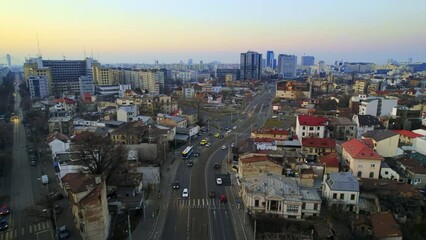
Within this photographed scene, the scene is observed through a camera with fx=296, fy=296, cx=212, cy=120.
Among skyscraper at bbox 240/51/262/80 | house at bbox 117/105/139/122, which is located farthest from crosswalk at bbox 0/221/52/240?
skyscraper at bbox 240/51/262/80

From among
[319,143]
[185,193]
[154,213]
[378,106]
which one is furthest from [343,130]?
[154,213]

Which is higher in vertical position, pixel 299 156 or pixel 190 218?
pixel 299 156

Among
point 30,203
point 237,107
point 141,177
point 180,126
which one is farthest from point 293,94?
point 30,203

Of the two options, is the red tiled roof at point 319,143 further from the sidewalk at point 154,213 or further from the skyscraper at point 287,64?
the skyscraper at point 287,64

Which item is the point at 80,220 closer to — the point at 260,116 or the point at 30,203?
the point at 30,203

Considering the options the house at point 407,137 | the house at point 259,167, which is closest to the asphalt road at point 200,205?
the house at point 259,167

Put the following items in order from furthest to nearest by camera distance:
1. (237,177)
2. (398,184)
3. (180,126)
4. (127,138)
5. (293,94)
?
(293,94)
(180,126)
(127,138)
(237,177)
(398,184)
